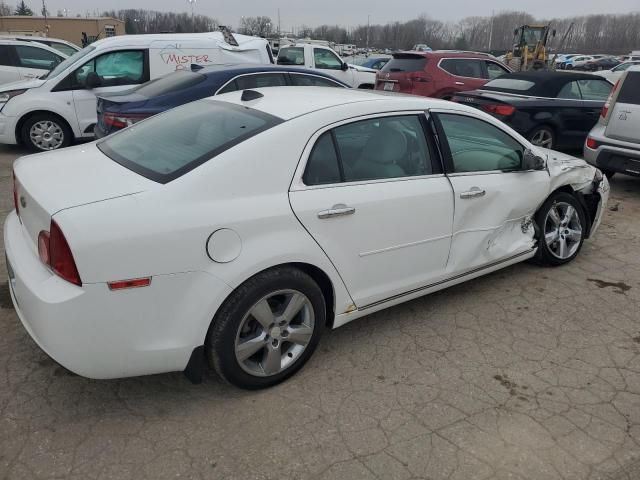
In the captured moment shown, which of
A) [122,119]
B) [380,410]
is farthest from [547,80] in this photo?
[380,410]

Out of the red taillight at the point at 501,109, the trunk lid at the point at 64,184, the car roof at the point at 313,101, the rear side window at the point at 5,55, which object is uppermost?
the rear side window at the point at 5,55

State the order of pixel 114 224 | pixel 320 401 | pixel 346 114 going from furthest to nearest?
pixel 346 114, pixel 320 401, pixel 114 224

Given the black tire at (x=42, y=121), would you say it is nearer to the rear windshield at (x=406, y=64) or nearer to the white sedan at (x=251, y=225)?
the white sedan at (x=251, y=225)

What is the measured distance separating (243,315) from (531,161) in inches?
97.6

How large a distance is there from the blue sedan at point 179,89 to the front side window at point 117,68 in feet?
5.25

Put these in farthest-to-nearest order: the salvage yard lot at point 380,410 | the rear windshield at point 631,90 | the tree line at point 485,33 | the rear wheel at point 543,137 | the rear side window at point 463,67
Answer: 1. the tree line at point 485,33
2. the rear side window at point 463,67
3. the rear wheel at point 543,137
4. the rear windshield at point 631,90
5. the salvage yard lot at point 380,410

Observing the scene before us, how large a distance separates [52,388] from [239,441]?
1.09 meters

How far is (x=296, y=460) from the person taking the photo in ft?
7.84

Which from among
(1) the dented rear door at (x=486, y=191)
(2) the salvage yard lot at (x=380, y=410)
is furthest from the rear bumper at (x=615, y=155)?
(2) the salvage yard lot at (x=380, y=410)

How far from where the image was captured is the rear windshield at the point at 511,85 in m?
8.43

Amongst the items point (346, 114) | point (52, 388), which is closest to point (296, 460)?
point (52, 388)

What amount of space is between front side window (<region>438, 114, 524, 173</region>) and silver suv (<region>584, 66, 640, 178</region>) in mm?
3142

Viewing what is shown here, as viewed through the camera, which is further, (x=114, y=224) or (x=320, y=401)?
(x=320, y=401)

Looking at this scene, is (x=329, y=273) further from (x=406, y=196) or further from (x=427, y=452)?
(x=427, y=452)
